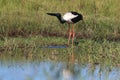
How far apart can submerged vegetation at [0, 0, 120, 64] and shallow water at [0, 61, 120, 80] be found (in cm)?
51

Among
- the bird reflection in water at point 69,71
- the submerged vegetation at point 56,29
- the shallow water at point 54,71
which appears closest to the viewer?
the shallow water at point 54,71

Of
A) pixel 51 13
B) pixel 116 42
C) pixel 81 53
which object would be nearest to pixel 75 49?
pixel 81 53

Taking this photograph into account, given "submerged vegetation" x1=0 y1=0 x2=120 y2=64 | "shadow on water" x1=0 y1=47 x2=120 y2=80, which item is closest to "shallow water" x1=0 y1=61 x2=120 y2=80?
"shadow on water" x1=0 y1=47 x2=120 y2=80

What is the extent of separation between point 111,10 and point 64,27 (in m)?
1.71

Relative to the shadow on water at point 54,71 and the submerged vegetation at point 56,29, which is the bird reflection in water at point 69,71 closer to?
the shadow on water at point 54,71

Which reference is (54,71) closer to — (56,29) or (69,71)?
(69,71)

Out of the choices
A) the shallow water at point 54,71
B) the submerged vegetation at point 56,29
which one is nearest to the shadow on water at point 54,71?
the shallow water at point 54,71

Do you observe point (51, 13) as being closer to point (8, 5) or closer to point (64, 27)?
point (64, 27)

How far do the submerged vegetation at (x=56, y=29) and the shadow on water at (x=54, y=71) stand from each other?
0.48 metres

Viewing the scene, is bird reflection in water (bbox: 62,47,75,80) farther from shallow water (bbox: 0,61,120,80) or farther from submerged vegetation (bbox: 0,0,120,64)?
submerged vegetation (bbox: 0,0,120,64)

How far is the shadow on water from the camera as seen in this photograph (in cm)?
827

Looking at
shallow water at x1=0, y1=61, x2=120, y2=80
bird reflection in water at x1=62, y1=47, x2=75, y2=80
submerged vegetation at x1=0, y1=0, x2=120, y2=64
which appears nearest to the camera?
shallow water at x1=0, y1=61, x2=120, y2=80

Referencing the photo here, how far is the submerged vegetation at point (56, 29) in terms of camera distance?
10625mm

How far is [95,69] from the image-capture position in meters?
9.12
